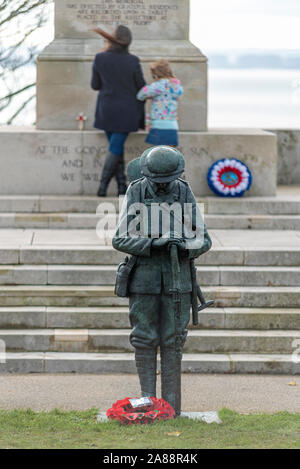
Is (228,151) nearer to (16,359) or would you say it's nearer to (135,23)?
(135,23)

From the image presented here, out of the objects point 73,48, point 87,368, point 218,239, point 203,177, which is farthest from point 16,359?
point 73,48

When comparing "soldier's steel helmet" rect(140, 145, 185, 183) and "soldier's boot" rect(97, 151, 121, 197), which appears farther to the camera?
"soldier's boot" rect(97, 151, 121, 197)

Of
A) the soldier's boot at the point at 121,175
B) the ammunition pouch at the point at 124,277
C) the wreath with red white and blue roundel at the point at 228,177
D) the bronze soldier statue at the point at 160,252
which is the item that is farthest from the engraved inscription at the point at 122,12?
the ammunition pouch at the point at 124,277

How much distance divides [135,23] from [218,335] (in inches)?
223

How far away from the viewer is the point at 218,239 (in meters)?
11.1

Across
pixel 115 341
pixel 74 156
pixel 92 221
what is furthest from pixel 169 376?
pixel 74 156

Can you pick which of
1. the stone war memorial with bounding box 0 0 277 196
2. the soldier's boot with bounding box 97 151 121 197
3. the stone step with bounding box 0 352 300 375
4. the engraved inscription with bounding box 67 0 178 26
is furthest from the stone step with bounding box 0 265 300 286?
the engraved inscription with bounding box 67 0 178 26

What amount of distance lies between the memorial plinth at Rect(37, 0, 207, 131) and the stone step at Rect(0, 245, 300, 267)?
3.41 metres

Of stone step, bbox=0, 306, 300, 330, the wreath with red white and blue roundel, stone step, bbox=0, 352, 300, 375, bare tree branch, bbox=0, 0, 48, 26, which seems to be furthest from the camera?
bare tree branch, bbox=0, 0, 48, 26

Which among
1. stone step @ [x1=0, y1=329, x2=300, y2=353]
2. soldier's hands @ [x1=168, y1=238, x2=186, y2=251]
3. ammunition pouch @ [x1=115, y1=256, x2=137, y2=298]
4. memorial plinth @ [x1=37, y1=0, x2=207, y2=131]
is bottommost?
stone step @ [x1=0, y1=329, x2=300, y2=353]

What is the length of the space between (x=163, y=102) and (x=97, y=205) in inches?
57.0

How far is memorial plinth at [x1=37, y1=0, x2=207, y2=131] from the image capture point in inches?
521

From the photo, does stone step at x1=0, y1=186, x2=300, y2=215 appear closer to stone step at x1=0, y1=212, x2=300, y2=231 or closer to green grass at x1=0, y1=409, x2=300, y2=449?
stone step at x1=0, y1=212, x2=300, y2=231

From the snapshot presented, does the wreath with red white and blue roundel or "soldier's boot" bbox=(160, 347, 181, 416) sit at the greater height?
the wreath with red white and blue roundel
